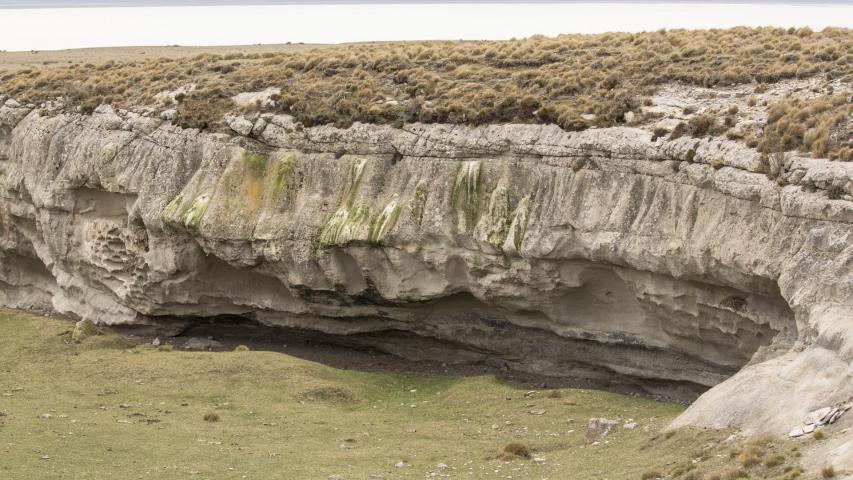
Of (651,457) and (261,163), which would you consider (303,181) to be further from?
(651,457)

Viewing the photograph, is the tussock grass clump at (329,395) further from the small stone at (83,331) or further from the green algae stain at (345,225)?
the small stone at (83,331)

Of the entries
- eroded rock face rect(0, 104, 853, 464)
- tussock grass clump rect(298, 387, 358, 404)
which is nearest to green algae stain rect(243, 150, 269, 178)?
eroded rock face rect(0, 104, 853, 464)

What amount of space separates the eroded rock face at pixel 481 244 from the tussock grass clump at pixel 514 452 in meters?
5.12

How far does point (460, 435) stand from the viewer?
37625 mm

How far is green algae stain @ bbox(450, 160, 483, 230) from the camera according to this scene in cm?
4312

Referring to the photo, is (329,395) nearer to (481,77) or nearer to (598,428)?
(598,428)

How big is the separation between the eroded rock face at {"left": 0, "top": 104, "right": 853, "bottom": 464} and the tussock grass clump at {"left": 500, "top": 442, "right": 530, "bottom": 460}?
5.12 m

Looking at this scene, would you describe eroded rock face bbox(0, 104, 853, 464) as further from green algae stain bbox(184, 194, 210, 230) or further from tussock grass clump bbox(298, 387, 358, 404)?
tussock grass clump bbox(298, 387, 358, 404)

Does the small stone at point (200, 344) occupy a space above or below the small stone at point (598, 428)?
below

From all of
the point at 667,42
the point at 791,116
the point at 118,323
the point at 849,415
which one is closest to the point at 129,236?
the point at 118,323

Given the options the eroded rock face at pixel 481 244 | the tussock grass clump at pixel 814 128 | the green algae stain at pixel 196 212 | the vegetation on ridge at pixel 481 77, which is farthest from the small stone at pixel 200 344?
the tussock grass clump at pixel 814 128

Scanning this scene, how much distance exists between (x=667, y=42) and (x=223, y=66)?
22.0 meters

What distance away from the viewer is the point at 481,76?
5091 centimetres

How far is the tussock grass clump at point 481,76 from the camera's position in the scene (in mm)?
44562
